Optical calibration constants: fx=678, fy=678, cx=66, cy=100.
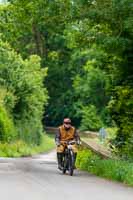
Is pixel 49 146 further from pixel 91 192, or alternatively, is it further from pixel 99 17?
pixel 91 192

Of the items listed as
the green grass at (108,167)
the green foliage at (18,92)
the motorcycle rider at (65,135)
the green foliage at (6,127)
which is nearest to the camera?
the green grass at (108,167)

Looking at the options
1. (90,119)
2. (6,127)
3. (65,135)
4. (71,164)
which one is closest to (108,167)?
(71,164)

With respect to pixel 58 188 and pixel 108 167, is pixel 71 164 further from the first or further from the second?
pixel 58 188

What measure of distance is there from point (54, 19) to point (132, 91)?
155 inches

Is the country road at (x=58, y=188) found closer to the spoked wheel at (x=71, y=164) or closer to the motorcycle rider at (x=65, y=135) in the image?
the spoked wheel at (x=71, y=164)

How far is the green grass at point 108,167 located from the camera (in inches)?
730

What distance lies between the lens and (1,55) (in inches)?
2087

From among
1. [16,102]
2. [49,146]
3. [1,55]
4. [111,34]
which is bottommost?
[49,146]

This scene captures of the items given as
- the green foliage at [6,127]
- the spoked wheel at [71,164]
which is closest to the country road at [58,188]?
the spoked wheel at [71,164]

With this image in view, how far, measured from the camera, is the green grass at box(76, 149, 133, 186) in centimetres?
1853

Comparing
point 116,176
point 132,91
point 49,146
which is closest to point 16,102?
point 49,146

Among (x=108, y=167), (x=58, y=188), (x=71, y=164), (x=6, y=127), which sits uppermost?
(x=58, y=188)

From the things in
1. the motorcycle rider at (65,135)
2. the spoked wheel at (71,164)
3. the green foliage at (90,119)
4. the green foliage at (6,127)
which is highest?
the motorcycle rider at (65,135)

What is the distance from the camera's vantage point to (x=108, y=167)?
20.5 metres
